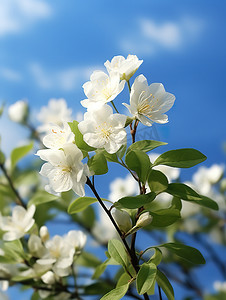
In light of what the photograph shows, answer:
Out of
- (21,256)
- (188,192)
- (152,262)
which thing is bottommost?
(21,256)

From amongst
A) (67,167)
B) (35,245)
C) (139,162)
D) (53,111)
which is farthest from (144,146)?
(53,111)

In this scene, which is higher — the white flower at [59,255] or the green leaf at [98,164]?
the green leaf at [98,164]

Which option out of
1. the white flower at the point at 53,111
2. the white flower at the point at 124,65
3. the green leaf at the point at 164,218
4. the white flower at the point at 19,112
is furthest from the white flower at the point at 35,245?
the white flower at the point at 19,112

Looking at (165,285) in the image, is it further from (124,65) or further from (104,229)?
(104,229)

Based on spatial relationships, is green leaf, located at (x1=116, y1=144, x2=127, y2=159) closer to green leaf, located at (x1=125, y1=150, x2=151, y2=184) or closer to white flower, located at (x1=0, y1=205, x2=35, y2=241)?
green leaf, located at (x1=125, y1=150, x2=151, y2=184)

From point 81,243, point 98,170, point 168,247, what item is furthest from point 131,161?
point 81,243

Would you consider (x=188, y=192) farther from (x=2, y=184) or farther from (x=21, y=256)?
(x=2, y=184)

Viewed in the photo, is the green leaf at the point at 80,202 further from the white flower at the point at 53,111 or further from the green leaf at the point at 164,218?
the white flower at the point at 53,111
